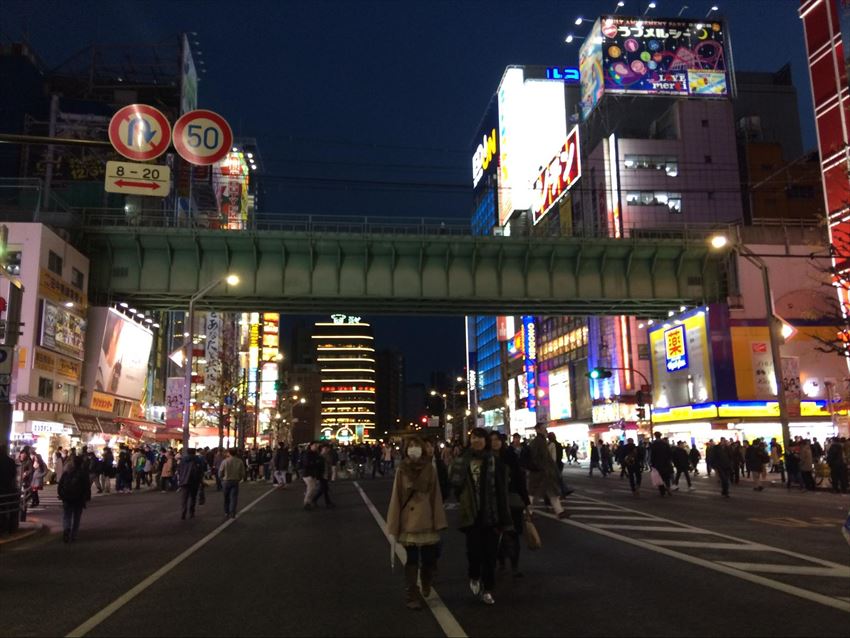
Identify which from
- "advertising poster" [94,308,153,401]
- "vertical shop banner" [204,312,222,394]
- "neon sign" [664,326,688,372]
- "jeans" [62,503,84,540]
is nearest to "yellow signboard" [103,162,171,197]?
"jeans" [62,503,84,540]

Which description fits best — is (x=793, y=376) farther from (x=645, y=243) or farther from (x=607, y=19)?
(x=607, y=19)

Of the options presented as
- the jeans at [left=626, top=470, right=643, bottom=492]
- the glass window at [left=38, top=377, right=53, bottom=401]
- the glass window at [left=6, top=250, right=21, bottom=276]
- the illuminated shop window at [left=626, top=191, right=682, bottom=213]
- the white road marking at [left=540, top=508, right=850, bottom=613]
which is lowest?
the white road marking at [left=540, top=508, right=850, bottom=613]

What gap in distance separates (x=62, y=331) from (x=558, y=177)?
49.3 metres

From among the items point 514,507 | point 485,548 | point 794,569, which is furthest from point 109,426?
point 794,569

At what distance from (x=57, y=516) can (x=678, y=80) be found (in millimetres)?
65429

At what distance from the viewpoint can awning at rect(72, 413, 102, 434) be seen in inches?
1342

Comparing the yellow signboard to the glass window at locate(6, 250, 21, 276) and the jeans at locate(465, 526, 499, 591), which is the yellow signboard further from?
the glass window at locate(6, 250, 21, 276)

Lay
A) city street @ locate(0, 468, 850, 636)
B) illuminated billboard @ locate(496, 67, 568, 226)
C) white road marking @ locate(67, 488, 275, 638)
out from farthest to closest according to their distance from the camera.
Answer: illuminated billboard @ locate(496, 67, 568, 226) < white road marking @ locate(67, 488, 275, 638) < city street @ locate(0, 468, 850, 636)

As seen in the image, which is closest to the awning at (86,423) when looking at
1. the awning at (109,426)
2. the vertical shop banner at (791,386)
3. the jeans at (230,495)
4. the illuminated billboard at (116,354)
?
the awning at (109,426)

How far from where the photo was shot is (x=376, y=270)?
115 ft

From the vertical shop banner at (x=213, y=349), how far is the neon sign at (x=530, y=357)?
34.7m

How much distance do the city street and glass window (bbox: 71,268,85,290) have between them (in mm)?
20227

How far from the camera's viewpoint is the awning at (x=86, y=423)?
112 feet

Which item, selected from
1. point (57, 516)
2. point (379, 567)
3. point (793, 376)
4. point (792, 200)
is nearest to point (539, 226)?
point (792, 200)
